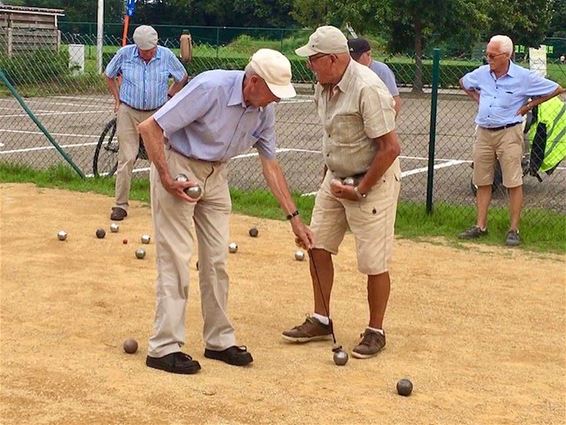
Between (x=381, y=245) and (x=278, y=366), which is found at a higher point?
(x=381, y=245)

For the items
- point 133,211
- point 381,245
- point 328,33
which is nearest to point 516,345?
point 381,245

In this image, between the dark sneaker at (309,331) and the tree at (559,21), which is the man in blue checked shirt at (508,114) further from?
the tree at (559,21)

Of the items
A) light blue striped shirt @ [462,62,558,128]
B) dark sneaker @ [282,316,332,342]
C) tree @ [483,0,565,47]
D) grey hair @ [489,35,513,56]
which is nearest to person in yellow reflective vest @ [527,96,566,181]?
light blue striped shirt @ [462,62,558,128]

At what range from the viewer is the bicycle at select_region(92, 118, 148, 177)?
13117 millimetres

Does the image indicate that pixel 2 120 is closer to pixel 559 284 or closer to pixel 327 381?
pixel 559 284

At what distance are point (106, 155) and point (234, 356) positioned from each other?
8.39 m

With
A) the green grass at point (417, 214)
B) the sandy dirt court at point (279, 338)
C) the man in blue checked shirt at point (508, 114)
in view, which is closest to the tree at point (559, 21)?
the green grass at point (417, 214)

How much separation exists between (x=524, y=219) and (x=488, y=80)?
1702 mm

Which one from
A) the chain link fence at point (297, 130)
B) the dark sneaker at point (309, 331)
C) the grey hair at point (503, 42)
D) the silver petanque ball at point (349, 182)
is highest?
the grey hair at point (503, 42)

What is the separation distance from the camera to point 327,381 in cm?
599

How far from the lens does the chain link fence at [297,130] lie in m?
13.2

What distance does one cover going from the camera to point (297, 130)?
19.8m

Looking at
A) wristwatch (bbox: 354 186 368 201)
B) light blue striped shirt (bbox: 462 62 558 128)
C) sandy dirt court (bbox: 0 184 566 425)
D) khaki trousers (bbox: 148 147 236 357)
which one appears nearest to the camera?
sandy dirt court (bbox: 0 184 566 425)

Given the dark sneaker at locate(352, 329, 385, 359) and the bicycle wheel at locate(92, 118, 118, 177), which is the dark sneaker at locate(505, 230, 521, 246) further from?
the bicycle wheel at locate(92, 118, 118, 177)
